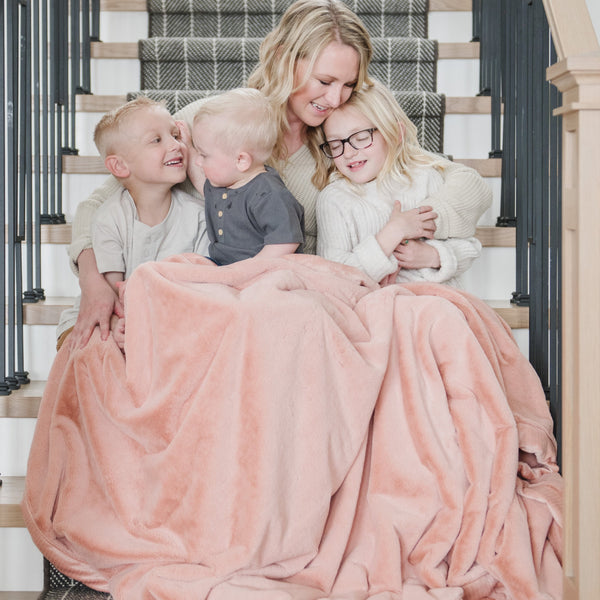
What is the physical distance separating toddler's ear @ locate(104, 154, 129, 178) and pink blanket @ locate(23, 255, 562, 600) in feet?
1.44

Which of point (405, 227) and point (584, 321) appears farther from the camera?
point (405, 227)

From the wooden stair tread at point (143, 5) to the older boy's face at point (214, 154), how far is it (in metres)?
1.38

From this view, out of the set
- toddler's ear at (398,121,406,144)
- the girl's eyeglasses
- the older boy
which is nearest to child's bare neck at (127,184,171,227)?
the older boy

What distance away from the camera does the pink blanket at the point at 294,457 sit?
4.66ft

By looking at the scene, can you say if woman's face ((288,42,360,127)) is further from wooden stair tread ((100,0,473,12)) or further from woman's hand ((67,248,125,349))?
wooden stair tread ((100,0,473,12))

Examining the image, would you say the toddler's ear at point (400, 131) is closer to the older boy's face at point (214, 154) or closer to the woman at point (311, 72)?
the woman at point (311, 72)

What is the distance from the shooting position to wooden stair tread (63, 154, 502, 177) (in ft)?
7.86

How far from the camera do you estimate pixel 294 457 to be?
145cm

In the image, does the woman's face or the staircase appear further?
the woman's face

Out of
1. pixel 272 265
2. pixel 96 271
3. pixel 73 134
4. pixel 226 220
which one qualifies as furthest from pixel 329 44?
pixel 73 134

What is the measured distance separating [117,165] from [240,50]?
3.18ft

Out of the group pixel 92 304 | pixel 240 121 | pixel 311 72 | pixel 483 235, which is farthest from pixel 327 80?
pixel 92 304

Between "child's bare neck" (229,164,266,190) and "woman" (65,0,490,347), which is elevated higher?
"woman" (65,0,490,347)

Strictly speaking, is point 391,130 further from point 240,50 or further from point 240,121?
point 240,50
